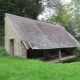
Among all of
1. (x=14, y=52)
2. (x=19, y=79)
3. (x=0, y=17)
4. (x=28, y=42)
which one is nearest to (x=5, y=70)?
(x=19, y=79)

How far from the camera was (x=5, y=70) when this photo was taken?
26.2 feet

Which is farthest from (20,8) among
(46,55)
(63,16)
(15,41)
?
(63,16)

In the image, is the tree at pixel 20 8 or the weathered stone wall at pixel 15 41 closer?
the weathered stone wall at pixel 15 41

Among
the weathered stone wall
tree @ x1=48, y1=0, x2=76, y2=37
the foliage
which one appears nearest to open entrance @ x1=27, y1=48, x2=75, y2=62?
the weathered stone wall

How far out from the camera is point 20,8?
25.0m

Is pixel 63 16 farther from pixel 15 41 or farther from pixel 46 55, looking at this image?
pixel 15 41

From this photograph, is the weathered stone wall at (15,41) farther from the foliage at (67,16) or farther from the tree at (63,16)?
the tree at (63,16)

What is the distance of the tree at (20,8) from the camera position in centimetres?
2236

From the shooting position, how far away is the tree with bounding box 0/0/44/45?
880 inches

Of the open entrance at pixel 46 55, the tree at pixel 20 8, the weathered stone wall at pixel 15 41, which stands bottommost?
the open entrance at pixel 46 55

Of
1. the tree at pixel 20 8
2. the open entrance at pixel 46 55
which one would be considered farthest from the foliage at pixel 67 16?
the open entrance at pixel 46 55

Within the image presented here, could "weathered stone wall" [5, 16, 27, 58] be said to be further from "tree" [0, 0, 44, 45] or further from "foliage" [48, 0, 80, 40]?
"foliage" [48, 0, 80, 40]

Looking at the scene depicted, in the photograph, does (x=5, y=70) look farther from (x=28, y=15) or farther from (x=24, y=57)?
(x=28, y=15)

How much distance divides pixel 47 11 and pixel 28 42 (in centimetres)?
2634
